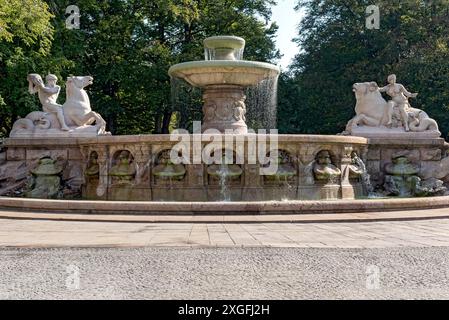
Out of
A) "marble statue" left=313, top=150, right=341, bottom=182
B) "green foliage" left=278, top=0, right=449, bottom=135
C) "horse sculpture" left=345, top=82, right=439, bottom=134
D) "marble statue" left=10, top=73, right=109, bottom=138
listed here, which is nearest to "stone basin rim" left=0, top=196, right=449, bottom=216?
"marble statue" left=313, top=150, right=341, bottom=182

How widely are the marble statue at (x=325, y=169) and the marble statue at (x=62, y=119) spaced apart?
6398mm

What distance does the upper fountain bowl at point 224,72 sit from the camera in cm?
1412

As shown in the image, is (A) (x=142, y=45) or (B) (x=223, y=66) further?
(A) (x=142, y=45)

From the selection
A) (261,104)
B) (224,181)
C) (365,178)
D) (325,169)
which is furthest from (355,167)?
(261,104)

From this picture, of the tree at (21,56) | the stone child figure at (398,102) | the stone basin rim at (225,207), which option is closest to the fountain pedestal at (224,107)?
the stone child figure at (398,102)

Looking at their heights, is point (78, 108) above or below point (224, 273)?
above

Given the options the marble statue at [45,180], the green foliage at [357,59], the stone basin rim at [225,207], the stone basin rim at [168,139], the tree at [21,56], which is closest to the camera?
the stone basin rim at [225,207]

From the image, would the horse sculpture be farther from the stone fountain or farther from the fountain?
the stone fountain

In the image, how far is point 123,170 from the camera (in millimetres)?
12617

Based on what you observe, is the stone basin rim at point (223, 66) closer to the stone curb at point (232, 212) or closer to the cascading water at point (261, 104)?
the cascading water at point (261, 104)

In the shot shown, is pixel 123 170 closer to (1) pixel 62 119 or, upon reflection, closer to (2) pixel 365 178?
(1) pixel 62 119

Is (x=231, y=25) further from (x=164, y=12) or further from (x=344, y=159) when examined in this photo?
(x=344, y=159)

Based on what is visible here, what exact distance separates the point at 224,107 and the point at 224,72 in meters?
1.24

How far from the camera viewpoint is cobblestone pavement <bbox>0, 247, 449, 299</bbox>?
4691mm
